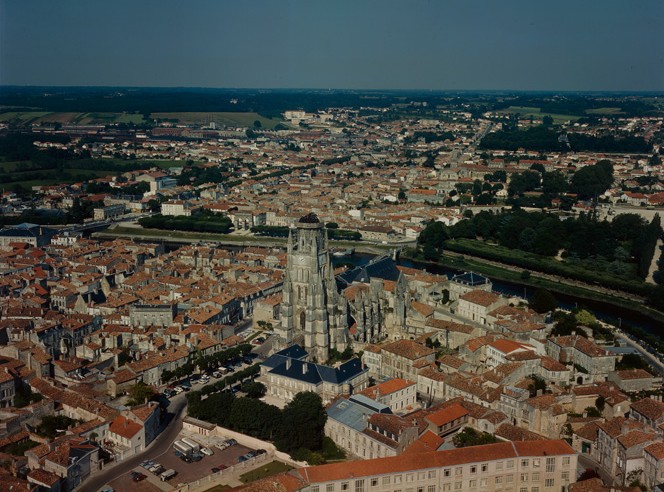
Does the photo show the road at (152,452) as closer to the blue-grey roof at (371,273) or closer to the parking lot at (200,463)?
the parking lot at (200,463)

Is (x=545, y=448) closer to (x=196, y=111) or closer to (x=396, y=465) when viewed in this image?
(x=396, y=465)

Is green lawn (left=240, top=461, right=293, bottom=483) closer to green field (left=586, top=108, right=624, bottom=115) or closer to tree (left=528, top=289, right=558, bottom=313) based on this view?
tree (left=528, top=289, right=558, bottom=313)

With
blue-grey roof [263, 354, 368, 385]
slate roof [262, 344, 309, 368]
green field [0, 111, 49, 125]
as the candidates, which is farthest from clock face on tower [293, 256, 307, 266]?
green field [0, 111, 49, 125]

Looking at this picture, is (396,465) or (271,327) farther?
(271,327)

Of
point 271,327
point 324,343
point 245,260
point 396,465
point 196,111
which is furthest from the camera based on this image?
point 196,111

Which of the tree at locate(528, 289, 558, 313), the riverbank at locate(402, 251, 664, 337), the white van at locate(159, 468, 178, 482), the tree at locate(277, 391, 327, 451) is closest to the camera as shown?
the white van at locate(159, 468, 178, 482)

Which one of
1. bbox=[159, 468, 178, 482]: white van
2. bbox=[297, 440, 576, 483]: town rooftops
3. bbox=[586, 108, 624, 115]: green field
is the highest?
bbox=[586, 108, 624, 115]: green field

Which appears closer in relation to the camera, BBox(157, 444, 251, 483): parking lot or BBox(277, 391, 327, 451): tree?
BBox(157, 444, 251, 483): parking lot

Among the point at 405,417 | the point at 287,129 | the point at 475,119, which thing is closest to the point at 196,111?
the point at 287,129
